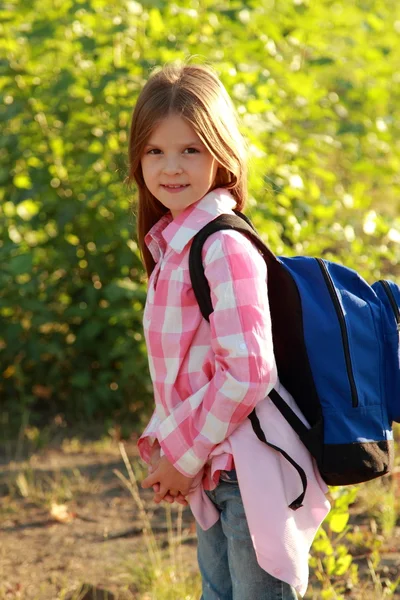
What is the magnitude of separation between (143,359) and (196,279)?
2461 mm

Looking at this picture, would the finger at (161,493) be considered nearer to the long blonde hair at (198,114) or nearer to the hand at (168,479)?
the hand at (168,479)

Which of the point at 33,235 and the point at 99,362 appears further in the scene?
the point at 33,235

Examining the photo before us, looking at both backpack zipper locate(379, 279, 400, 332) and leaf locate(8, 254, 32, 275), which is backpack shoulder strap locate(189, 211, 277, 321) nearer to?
backpack zipper locate(379, 279, 400, 332)

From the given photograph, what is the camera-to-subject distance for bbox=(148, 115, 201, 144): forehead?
1.82m

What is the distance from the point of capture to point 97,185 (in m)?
4.07

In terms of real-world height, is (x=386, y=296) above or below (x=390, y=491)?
above

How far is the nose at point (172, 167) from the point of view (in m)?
1.82

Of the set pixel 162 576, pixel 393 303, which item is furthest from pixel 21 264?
pixel 393 303

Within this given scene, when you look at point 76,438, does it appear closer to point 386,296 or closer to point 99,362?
point 99,362

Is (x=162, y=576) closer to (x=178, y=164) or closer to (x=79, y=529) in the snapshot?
(x=79, y=529)

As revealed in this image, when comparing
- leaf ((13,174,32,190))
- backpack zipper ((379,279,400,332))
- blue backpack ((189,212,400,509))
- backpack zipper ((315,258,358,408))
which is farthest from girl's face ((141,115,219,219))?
leaf ((13,174,32,190))

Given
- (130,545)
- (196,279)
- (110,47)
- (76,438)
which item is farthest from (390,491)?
(110,47)

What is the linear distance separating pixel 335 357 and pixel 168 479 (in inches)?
17.4

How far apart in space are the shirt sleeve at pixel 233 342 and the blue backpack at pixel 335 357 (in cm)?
5
